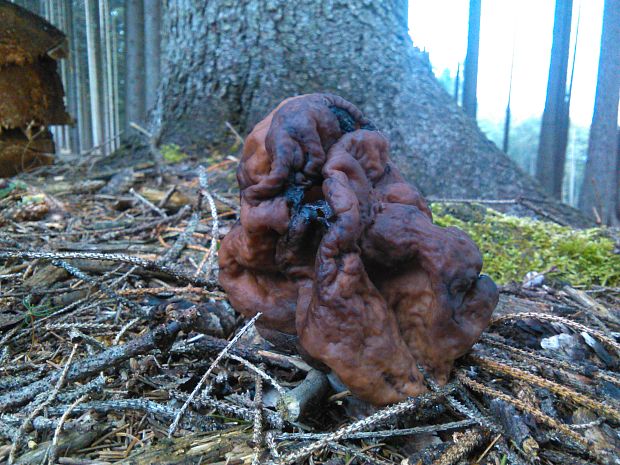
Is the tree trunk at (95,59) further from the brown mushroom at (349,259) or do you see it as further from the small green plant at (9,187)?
the brown mushroom at (349,259)

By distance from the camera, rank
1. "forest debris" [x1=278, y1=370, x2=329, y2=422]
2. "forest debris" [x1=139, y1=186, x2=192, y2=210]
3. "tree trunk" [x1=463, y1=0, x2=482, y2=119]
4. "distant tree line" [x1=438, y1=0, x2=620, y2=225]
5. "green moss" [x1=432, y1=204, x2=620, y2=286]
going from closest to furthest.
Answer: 1. "forest debris" [x1=278, y1=370, x2=329, y2=422]
2. "green moss" [x1=432, y1=204, x2=620, y2=286]
3. "forest debris" [x1=139, y1=186, x2=192, y2=210]
4. "distant tree line" [x1=438, y1=0, x2=620, y2=225]
5. "tree trunk" [x1=463, y1=0, x2=482, y2=119]

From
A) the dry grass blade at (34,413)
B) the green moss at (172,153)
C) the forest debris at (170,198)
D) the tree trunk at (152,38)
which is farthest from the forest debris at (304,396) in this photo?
the tree trunk at (152,38)

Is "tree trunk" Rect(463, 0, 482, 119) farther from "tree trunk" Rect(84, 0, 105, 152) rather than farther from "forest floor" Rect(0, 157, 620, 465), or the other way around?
"tree trunk" Rect(84, 0, 105, 152)

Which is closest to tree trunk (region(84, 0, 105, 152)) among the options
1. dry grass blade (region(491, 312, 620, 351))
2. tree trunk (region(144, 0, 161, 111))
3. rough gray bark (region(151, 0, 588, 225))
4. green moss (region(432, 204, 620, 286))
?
tree trunk (region(144, 0, 161, 111))

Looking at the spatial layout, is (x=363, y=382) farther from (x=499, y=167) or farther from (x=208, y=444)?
(x=499, y=167)

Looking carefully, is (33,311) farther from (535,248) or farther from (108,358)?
(535,248)

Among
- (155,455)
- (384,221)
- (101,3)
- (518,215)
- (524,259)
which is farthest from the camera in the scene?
(101,3)

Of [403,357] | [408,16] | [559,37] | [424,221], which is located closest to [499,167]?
[408,16]
